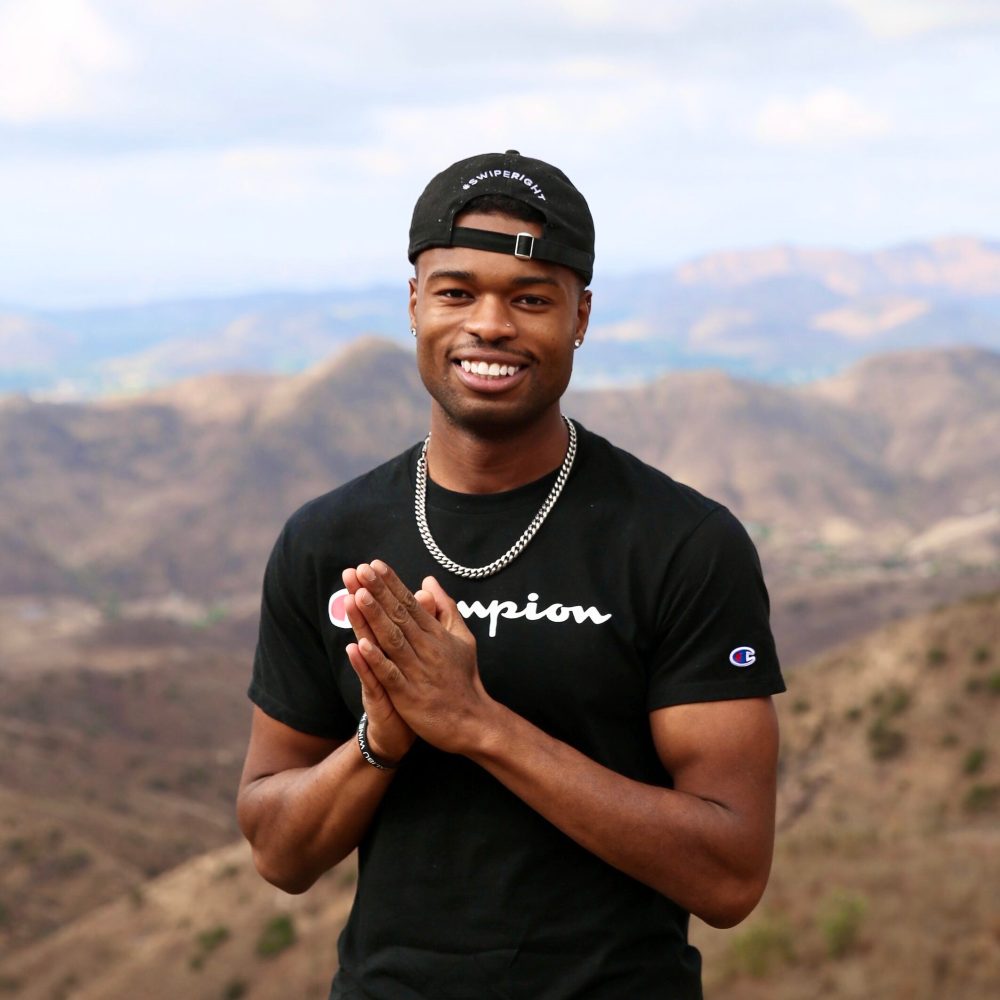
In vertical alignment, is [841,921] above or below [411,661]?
below

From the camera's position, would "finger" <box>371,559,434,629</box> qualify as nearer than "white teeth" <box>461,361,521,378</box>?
Yes

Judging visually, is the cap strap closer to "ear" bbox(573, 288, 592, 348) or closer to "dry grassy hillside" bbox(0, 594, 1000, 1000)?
"ear" bbox(573, 288, 592, 348)

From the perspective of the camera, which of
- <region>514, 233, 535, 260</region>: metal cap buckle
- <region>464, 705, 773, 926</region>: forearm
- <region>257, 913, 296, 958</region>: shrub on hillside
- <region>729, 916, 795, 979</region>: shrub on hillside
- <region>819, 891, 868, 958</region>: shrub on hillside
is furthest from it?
<region>257, 913, 296, 958</region>: shrub on hillside

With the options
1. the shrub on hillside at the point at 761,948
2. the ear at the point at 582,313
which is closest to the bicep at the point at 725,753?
the ear at the point at 582,313

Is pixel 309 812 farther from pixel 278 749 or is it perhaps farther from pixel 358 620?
pixel 358 620

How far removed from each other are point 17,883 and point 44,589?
5337 centimetres

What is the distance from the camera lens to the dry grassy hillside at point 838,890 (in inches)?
493

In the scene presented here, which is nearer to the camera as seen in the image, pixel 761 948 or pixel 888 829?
pixel 761 948

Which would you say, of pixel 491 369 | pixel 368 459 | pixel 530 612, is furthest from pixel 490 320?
pixel 368 459

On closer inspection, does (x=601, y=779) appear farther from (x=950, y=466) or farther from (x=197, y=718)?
(x=950, y=466)

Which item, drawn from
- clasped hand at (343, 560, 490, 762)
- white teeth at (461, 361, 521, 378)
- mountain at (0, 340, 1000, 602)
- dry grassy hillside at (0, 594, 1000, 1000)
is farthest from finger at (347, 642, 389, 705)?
mountain at (0, 340, 1000, 602)

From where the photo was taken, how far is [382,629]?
248 cm

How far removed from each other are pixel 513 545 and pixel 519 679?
296 millimetres

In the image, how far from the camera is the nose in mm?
2844
